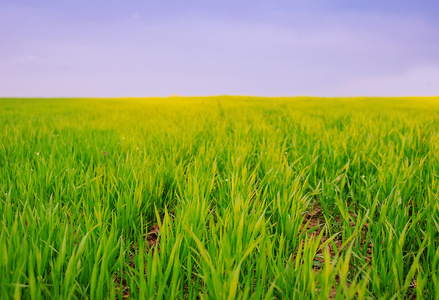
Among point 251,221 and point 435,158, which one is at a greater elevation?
point 435,158

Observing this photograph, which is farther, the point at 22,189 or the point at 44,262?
the point at 22,189

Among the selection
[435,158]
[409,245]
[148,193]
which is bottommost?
[409,245]

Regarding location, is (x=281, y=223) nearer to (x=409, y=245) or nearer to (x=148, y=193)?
(x=409, y=245)

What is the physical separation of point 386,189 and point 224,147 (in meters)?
1.47

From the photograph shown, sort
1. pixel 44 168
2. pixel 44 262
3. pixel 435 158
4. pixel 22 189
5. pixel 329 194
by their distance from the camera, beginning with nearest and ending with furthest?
pixel 44 262 → pixel 22 189 → pixel 329 194 → pixel 44 168 → pixel 435 158

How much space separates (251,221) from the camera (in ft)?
4.03

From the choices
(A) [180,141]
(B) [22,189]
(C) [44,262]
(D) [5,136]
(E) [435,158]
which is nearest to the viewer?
(C) [44,262]

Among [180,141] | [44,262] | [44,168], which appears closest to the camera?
[44,262]

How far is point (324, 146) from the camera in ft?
8.97

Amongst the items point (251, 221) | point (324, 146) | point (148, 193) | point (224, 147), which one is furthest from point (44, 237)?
point (324, 146)

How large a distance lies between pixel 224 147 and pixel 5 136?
2.67m

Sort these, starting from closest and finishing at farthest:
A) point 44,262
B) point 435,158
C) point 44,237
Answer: point 44,262 < point 44,237 < point 435,158

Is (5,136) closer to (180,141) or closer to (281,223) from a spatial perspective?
(180,141)

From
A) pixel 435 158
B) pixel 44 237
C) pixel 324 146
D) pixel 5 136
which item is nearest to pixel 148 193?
pixel 44 237
